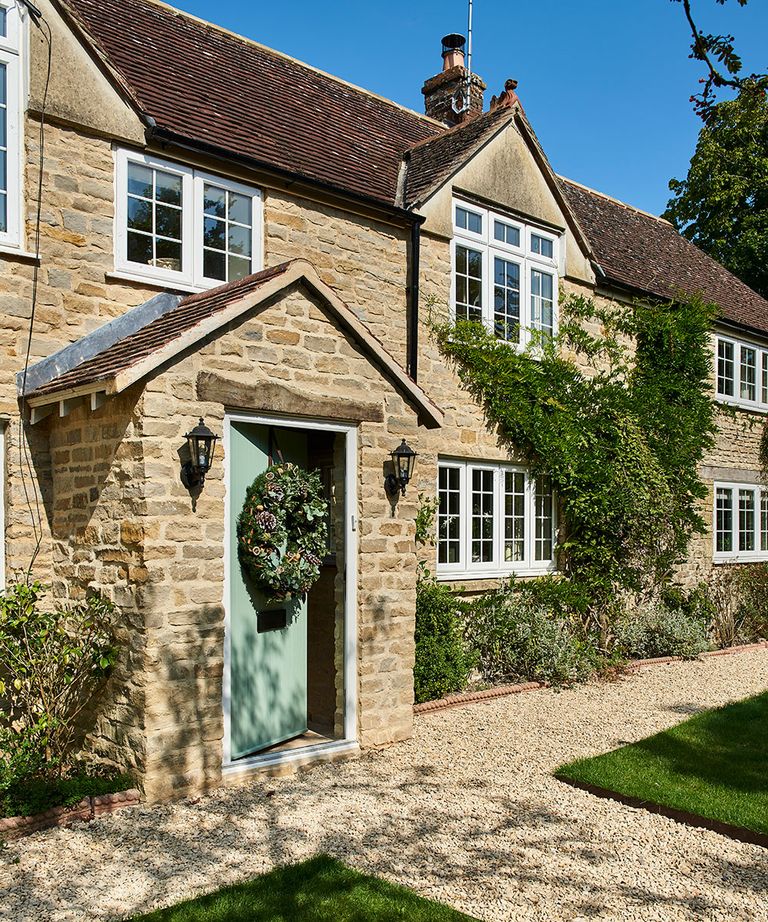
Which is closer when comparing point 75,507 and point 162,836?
point 162,836

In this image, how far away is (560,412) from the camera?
1317cm

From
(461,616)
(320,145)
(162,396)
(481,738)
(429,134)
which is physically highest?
(429,134)

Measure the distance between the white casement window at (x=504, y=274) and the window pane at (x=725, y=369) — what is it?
597 cm

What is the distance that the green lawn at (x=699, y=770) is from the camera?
6730mm

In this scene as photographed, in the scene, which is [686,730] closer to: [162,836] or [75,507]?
[162,836]

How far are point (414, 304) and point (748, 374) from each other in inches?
416

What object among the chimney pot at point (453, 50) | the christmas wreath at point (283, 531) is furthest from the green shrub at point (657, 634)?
the chimney pot at point (453, 50)

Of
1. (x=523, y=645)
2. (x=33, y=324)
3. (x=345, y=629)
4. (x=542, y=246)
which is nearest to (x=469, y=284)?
(x=542, y=246)

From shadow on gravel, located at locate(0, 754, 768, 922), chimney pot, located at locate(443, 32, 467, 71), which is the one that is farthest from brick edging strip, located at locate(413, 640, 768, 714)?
chimney pot, located at locate(443, 32, 467, 71)

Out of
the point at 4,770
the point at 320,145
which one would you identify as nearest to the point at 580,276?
the point at 320,145

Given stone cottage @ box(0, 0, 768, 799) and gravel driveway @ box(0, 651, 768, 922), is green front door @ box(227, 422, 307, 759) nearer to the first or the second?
stone cottage @ box(0, 0, 768, 799)

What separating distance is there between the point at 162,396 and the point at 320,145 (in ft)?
20.8

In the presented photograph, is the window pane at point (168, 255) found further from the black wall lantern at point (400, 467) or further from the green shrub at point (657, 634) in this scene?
the green shrub at point (657, 634)

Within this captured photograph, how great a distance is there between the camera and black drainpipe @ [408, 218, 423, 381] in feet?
37.7
